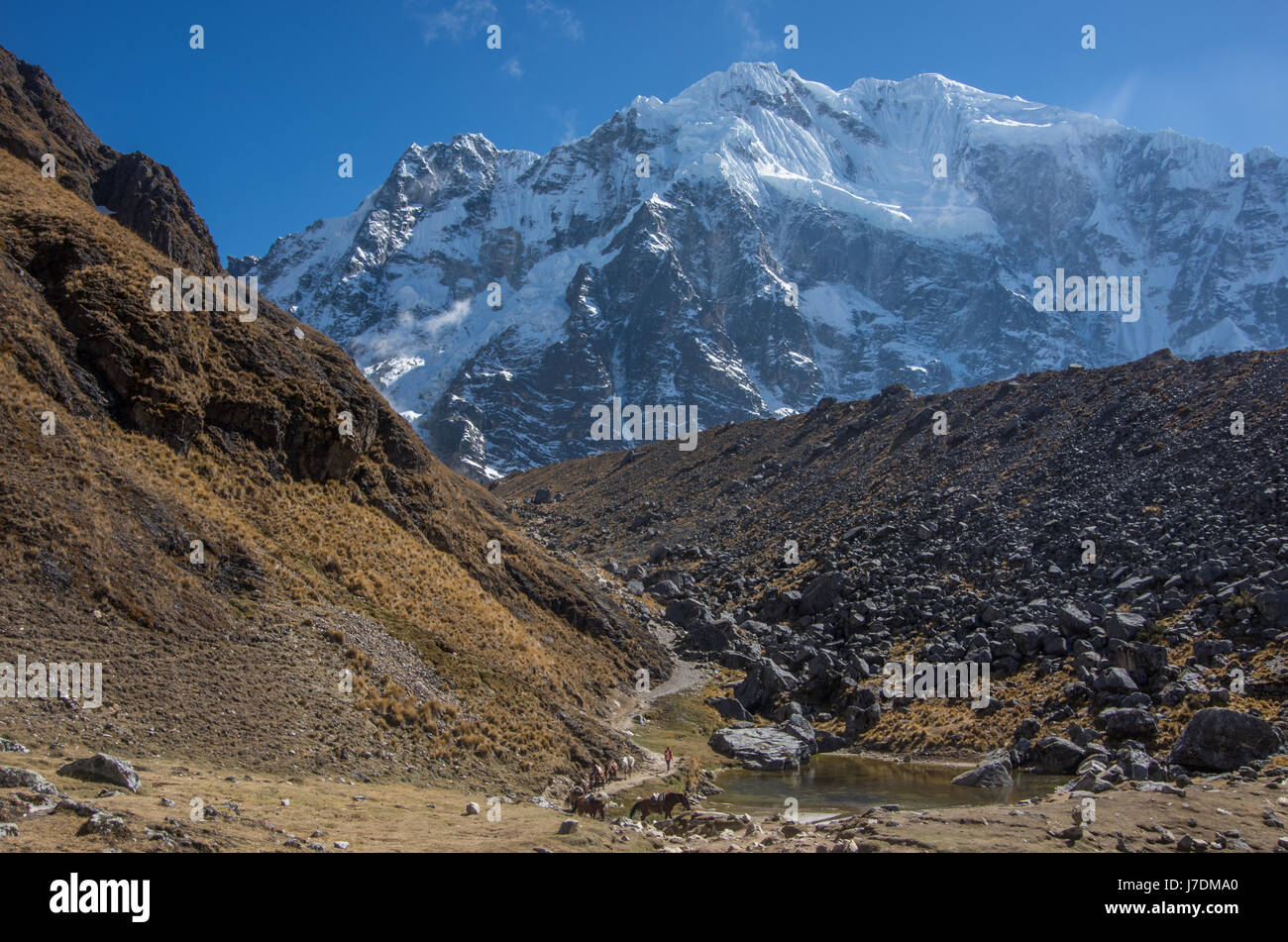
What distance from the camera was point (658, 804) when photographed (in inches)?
992

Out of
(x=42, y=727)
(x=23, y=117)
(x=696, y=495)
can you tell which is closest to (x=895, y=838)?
(x=42, y=727)

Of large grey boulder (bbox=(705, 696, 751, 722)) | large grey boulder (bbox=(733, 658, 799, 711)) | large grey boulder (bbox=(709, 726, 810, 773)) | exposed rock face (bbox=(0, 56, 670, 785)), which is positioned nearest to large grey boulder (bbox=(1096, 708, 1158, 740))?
large grey boulder (bbox=(709, 726, 810, 773))

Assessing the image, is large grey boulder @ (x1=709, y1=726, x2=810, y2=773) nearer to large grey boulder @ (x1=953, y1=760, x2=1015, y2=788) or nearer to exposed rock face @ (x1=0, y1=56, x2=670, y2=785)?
exposed rock face @ (x1=0, y1=56, x2=670, y2=785)

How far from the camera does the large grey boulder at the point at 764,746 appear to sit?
1415 inches

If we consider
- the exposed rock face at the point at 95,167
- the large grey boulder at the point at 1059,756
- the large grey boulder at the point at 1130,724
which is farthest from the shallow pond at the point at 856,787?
the exposed rock face at the point at 95,167

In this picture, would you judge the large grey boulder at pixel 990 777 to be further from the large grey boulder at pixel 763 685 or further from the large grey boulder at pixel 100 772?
the large grey boulder at pixel 100 772

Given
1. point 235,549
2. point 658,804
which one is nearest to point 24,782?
point 235,549

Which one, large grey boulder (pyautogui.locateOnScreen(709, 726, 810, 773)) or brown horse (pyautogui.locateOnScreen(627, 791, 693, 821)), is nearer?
brown horse (pyautogui.locateOnScreen(627, 791, 693, 821))

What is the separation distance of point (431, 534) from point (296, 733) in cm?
1955

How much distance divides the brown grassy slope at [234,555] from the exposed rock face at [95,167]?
5.09m

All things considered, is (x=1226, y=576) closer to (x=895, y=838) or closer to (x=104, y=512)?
(x=895, y=838)

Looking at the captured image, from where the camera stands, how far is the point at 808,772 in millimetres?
34750

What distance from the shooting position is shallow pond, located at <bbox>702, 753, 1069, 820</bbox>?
27438 millimetres

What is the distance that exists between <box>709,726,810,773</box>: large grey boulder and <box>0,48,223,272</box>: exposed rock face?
34561 mm
